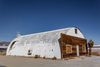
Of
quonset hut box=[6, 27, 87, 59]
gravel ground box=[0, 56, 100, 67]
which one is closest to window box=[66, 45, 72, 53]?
quonset hut box=[6, 27, 87, 59]

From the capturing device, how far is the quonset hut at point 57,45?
2630cm

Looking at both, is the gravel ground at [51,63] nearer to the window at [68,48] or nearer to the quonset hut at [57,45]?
the quonset hut at [57,45]

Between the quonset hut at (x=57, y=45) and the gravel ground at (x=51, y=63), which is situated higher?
the quonset hut at (x=57, y=45)

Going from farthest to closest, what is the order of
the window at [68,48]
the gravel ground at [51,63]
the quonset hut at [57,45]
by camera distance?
the window at [68,48] → the quonset hut at [57,45] → the gravel ground at [51,63]

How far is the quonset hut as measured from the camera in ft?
86.3

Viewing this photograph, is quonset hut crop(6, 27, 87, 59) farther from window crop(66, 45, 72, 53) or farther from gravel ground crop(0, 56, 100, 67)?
gravel ground crop(0, 56, 100, 67)

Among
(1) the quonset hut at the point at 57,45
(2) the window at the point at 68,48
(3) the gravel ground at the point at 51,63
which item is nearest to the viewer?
(3) the gravel ground at the point at 51,63

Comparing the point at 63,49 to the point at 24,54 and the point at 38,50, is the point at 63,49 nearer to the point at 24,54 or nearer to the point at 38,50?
the point at 38,50

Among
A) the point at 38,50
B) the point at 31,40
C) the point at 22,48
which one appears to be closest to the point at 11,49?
the point at 22,48

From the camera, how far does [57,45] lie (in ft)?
86.0

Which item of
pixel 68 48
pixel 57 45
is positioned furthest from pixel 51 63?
pixel 68 48

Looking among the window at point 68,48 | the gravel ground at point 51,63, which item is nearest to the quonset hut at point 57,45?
the window at point 68,48

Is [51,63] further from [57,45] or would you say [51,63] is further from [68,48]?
[68,48]

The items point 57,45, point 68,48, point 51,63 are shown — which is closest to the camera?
point 51,63
